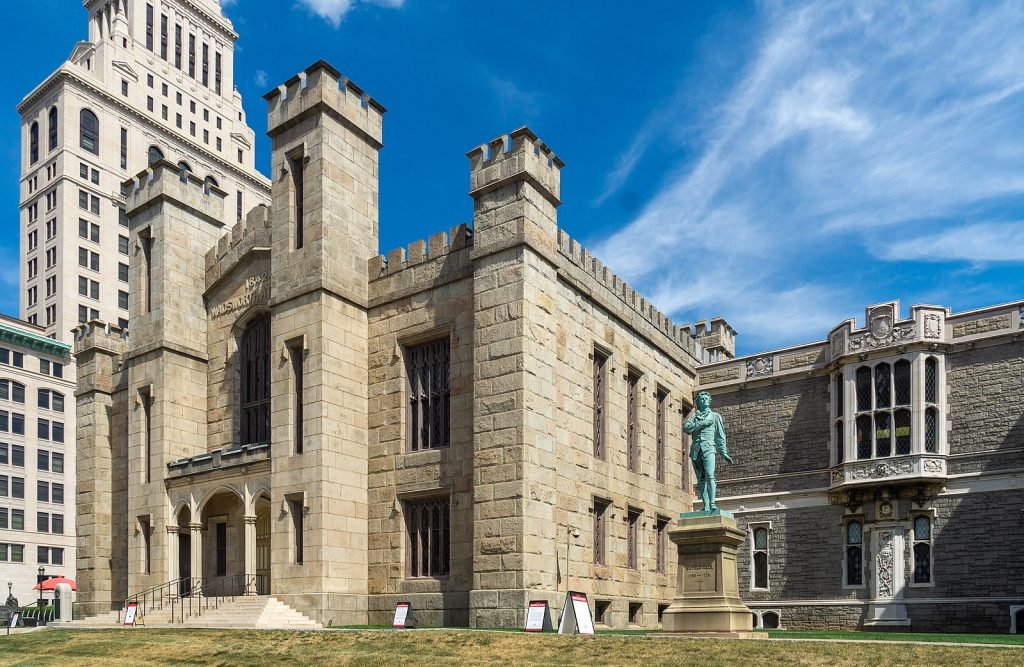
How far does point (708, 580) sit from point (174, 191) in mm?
22983

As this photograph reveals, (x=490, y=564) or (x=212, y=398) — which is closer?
(x=490, y=564)

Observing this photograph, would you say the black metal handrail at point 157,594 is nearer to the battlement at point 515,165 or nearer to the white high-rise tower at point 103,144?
the battlement at point 515,165

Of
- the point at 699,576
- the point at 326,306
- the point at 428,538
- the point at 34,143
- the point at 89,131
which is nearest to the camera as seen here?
the point at 699,576

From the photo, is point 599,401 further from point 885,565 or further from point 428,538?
point 885,565

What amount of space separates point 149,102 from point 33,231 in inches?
577

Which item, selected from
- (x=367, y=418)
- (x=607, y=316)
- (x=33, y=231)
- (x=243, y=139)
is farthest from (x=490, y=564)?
(x=243, y=139)

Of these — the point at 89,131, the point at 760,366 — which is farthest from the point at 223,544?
the point at 89,131

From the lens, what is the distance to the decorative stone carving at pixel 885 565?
1168 inches

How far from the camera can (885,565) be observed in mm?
29781

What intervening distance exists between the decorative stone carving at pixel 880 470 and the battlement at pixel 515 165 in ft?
43.4

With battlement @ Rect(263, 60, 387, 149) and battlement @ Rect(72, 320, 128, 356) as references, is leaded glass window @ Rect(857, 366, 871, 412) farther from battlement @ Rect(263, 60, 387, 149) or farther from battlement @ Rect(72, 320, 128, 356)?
battlement @ Rect(72, 320, 128, 356)

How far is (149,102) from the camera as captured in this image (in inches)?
3255

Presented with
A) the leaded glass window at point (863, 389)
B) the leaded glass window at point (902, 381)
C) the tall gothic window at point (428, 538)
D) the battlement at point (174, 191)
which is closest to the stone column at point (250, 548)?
the tall gothic window at point (428, 538)

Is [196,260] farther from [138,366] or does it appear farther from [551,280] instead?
[551,280]
